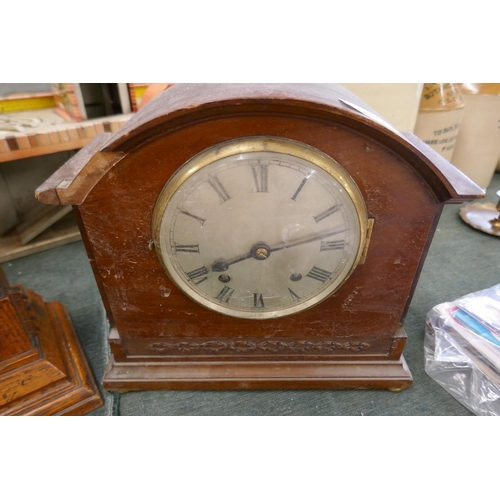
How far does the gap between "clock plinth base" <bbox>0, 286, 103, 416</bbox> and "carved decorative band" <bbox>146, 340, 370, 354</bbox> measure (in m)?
0.25

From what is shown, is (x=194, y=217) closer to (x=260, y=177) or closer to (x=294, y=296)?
(x=260, y=177)

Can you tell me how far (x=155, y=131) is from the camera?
2.45 feet

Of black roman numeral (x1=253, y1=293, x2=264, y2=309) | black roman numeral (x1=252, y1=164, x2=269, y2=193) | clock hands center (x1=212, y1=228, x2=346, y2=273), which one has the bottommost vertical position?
black roman numeral (x1=253, y1=293, x2=264, y2=309)

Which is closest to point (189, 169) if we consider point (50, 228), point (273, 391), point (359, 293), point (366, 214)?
point (366, 214)

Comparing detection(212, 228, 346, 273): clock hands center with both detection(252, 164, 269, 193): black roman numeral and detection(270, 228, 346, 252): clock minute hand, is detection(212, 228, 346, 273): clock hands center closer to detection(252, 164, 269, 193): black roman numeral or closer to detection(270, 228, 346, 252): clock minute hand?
detection(270, 228, 346, 252): clock minute hand

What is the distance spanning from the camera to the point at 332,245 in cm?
87

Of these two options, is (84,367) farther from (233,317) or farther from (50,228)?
(50,228)

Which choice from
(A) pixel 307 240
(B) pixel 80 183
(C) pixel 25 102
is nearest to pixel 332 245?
(A) pixel 307 240

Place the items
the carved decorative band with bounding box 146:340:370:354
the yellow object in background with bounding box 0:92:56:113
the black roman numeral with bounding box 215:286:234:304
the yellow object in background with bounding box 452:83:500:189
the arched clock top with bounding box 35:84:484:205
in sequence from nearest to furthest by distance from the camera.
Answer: the arched clock top with bounding box 35:84:484:205 → the black roman numeral with bounding box 215:286:234:304 → the carved decorative band with bounding box 146:340:370:354 → the yellow object in background with bounding box 0:92:56:113 → the yellow object in background with bounding box 452:83:500:189

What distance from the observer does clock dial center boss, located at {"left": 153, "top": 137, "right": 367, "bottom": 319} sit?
77cm

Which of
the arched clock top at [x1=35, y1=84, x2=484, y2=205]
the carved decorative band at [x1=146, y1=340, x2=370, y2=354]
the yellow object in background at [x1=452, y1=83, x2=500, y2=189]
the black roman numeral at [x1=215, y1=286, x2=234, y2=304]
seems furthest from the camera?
the yellow object in background at [x1=452, y1=83, x2=500, y2=189]

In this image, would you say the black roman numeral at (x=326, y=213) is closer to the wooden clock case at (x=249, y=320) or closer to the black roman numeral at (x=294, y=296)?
the wooden clock case at (x=249, y=320)

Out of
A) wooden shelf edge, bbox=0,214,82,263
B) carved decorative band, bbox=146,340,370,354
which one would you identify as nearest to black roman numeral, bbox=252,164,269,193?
carved decorative band, bbox=146,340,370,354

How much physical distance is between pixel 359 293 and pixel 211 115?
0.58m
